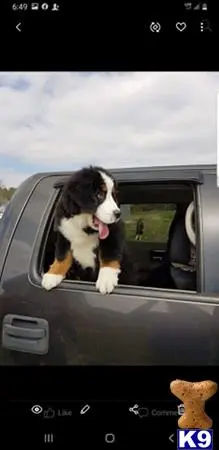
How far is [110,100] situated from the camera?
116 centimetres

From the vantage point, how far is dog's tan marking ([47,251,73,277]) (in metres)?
1.34

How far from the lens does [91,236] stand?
1.38 m

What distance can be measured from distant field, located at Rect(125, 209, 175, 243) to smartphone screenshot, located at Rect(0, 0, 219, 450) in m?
0.16

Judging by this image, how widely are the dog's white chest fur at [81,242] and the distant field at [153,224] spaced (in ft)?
0.28

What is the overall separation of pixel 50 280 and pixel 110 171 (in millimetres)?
259
